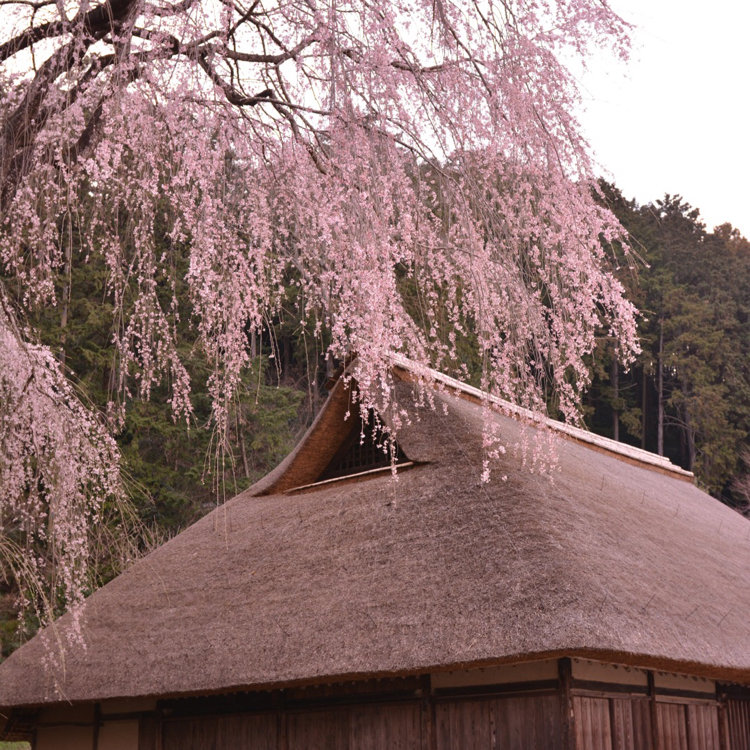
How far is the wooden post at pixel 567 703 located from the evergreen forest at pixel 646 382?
11124 mm

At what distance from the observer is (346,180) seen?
327cm

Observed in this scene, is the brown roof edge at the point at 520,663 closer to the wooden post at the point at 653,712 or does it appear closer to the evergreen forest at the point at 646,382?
the wooden post at the point at 653,712

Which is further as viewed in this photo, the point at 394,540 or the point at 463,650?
the point at 394,540

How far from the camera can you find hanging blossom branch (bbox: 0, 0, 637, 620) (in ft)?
10.1

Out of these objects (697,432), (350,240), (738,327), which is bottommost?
(350,240)

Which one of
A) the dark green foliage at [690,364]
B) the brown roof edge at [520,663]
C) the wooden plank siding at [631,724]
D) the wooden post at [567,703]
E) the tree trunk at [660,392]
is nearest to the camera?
the brown roof edge at [520,663]

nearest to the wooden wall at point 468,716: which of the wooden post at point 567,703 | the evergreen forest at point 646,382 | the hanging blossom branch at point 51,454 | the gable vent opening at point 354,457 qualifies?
the wooden post at point 567,703

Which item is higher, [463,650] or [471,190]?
[471,190]

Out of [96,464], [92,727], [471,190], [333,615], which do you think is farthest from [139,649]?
[471,190]

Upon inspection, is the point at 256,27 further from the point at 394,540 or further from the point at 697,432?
the point at 697,432

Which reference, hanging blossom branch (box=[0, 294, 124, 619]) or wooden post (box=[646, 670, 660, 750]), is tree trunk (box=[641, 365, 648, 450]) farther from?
hanging blossom branch (box=[0, 294, 124, 619])

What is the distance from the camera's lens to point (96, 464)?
14.0ft

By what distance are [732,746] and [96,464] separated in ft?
19.5

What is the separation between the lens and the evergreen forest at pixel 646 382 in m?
16.8
